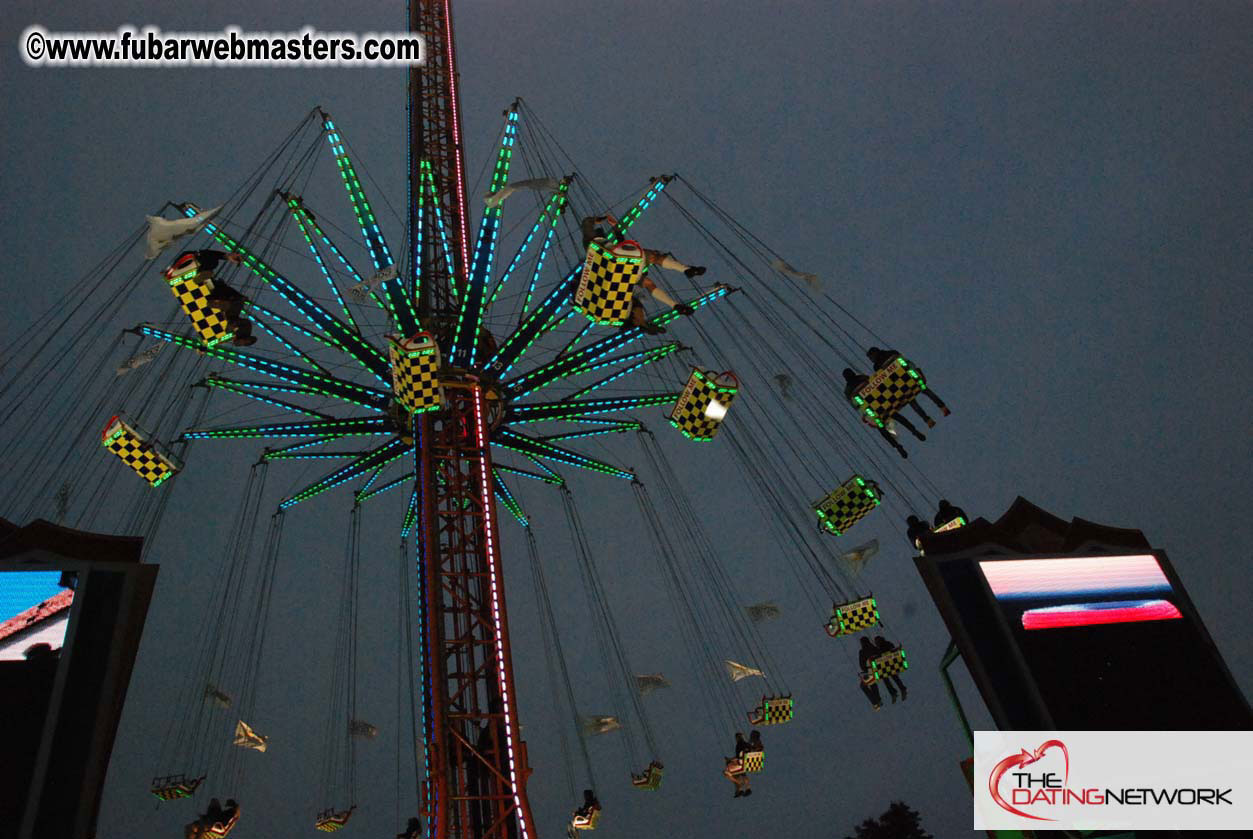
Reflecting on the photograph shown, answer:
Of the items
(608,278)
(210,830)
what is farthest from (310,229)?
(210,830)

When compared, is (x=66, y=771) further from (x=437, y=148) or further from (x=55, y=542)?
(x=437, y=148)

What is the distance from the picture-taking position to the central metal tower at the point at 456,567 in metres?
13.8

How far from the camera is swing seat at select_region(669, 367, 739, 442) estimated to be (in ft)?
51.6

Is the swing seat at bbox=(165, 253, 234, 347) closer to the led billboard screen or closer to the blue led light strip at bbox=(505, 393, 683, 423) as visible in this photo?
the blue led light strip at bbox=(505, 393, 683, 423)

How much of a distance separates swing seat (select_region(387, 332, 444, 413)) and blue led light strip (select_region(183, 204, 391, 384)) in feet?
6.24

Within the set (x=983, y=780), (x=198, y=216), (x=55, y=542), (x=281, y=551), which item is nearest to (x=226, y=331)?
(x=198, y=216)

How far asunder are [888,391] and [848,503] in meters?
3.12

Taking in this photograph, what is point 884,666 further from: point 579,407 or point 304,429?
point 304,429

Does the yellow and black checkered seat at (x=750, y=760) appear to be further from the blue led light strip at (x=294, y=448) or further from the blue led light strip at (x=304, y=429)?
the blue led light strip at (x=294, y=448)

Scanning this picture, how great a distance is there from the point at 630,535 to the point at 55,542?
43.3 metres

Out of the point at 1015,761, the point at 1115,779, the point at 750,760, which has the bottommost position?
the point at 1115,779

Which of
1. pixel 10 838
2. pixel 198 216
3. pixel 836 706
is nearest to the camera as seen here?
pixel 10 838

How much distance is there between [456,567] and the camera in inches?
645

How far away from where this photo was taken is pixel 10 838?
9602mm
